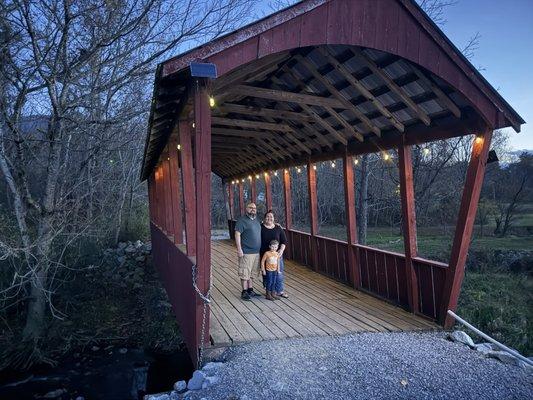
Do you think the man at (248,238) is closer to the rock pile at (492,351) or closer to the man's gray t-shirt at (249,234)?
the man's gray t-shirt at (249,234)

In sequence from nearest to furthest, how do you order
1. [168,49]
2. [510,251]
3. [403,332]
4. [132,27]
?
[403,332], [132,27], [168,49], [510,251]

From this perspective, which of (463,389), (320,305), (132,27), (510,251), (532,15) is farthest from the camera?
(510,251)

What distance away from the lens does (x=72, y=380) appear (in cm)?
764

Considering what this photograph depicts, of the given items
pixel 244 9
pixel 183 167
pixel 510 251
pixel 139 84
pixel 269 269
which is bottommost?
pixel 510 251

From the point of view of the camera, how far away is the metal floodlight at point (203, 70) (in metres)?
3.87

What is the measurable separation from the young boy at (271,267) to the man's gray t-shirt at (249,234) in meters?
0.22

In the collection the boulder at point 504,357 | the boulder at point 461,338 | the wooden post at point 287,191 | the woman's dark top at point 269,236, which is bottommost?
the boulder at point 504,357

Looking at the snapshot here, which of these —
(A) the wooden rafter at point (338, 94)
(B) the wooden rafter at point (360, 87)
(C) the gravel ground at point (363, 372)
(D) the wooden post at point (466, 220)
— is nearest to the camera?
(C) the gravel ground at point (363, 372)

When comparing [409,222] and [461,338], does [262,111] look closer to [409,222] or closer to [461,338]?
[409,222]

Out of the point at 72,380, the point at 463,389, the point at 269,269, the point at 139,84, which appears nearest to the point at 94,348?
the point at 72,380

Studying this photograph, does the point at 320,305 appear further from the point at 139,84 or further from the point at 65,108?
the point at 139,84

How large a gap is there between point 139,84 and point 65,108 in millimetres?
3176

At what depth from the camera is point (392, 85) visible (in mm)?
5418

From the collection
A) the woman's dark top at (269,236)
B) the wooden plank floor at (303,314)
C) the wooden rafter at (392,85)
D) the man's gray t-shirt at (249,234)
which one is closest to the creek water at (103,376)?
the wooden plank floor at (303,314)
